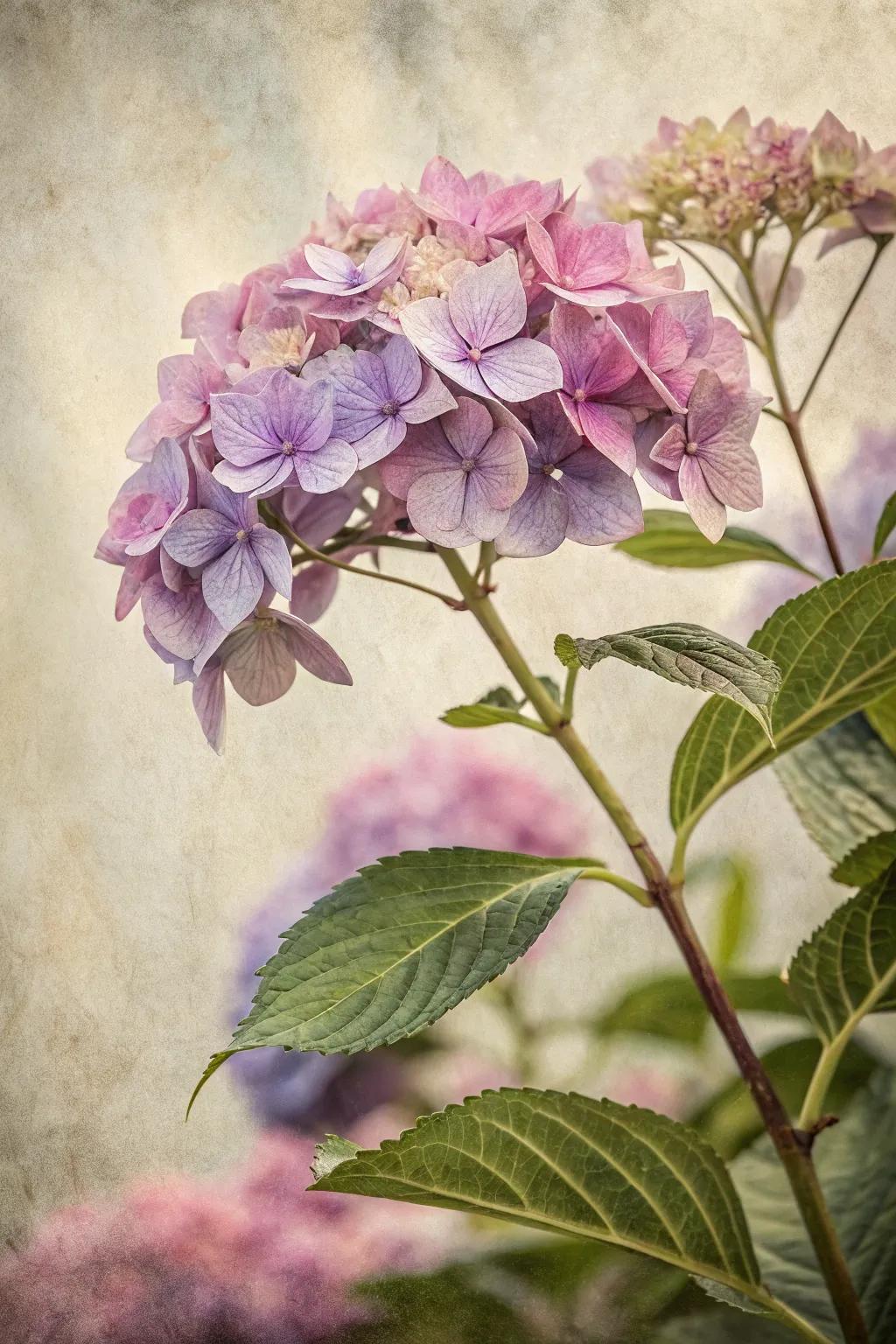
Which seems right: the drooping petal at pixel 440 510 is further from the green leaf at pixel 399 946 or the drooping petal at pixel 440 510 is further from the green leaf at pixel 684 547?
the green leaf at pixel 684 547

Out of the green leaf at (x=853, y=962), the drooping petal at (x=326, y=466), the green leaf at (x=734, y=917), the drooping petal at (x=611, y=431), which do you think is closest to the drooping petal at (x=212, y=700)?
the drooping petal at (x=326, y=466)

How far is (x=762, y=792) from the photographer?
1.06 m

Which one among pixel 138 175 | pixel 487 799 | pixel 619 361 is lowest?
pixel 487 799

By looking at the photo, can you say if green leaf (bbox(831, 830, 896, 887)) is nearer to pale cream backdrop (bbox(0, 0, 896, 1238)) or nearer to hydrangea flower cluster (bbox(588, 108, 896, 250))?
pale cream backdrop (bbox(0, 0, 896, 1238))

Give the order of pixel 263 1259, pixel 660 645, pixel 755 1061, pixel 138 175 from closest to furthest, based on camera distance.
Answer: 1. pixel 660 645
2. pixel 755 1061
3. pixel 263 1259
4. pixel 138 175

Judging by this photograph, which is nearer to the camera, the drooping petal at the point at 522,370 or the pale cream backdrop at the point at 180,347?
the drooping petal at the point at 522,370

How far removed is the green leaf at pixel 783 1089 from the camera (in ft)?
3.00

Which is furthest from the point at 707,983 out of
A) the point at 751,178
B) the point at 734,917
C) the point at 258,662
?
the point at 751,178

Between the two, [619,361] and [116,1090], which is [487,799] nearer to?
[116,1090]

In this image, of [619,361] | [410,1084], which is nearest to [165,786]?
[410,1084]

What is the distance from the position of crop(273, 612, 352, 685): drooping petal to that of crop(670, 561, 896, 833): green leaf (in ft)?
0.66

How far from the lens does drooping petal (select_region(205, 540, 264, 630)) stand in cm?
50

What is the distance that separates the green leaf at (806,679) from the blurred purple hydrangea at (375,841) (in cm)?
35

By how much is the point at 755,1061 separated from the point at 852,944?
8cm
